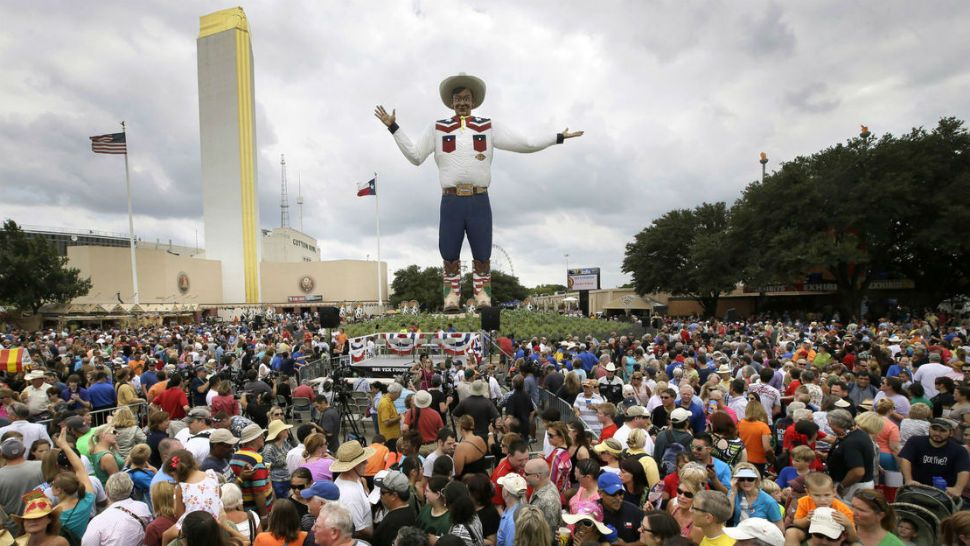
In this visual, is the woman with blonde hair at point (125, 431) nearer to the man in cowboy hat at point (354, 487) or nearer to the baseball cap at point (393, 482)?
the man in cowboy hat at point (354, 487)

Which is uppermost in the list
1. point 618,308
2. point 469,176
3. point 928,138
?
point 928,138

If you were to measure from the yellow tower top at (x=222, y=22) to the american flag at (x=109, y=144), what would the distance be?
2262cm

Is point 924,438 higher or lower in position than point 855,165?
lower

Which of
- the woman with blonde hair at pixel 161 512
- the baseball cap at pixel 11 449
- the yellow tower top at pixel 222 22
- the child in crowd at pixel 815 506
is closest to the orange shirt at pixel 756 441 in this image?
the child in crowd at pixel 815 506

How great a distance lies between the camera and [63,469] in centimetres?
405

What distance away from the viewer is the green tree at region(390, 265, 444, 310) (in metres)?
60.6

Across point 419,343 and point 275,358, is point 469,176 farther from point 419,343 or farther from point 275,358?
point 275,358

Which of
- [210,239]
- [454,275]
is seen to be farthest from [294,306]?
[454,275]

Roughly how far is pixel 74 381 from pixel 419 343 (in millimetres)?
8855

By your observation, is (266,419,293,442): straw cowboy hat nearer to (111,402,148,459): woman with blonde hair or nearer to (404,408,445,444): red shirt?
(111,402,148,459): woman with blonde hair

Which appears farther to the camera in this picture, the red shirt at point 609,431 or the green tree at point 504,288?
the green tree at point 504,288

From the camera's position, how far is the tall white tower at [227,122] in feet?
144

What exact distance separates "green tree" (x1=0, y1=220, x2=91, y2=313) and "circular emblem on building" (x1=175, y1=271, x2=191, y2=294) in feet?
30.5

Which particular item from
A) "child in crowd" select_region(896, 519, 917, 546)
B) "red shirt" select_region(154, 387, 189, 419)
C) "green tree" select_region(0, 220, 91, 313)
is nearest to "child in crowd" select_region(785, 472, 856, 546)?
"child in crowd" select_region(896, 519, 917, 546)
